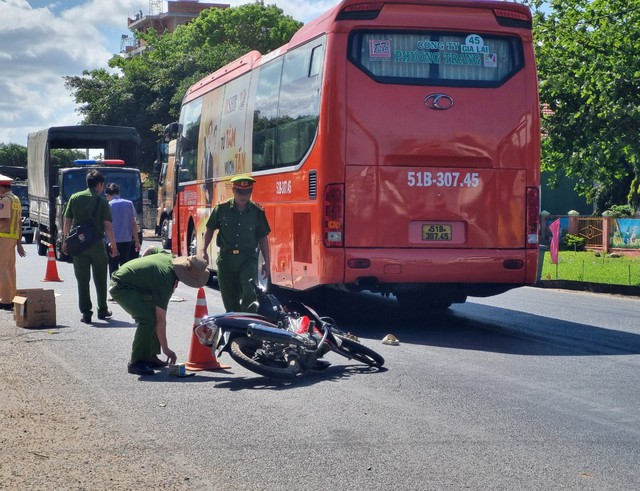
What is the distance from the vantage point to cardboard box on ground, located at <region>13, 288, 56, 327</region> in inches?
497

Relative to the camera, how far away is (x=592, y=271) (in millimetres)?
25938

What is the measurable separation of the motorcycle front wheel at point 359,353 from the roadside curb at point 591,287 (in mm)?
11494

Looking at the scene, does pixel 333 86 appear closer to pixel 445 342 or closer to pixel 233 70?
pixel 445 342

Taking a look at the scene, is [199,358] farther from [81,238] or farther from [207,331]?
[81,238]

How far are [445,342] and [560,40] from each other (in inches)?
→ 663

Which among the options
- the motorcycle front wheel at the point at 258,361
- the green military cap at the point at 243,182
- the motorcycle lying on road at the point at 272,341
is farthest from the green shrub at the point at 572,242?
the motorcycle front wheel at the point at 258,361

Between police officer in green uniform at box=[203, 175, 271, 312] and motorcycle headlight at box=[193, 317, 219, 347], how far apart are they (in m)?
1.88

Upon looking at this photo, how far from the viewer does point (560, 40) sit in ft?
87.8

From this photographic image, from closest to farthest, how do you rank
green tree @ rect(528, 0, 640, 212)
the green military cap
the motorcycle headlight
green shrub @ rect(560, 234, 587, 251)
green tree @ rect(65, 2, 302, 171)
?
1. the motorcycle headlight
2. the green military cap
3. green tree @ rect(528, 0, 640, 212)
4. green shrub @ rect(560, 234, 587, 251)
5. green tree @ rect(65, 2, 302, 171)

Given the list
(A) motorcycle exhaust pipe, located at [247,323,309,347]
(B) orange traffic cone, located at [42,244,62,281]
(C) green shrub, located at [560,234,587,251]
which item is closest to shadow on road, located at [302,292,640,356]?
(A) motorcycle exhaust pipe, located at [247,323,309,347]

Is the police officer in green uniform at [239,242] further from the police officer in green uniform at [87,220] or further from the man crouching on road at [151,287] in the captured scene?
the police officer in green uniform at [87,220]

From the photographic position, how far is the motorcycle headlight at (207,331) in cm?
889

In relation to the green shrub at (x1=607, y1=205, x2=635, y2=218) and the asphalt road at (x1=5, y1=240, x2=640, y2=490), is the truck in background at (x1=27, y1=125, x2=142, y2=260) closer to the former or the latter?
the asphalt road at (x1=5, y1=240, x2=640, y2=490)

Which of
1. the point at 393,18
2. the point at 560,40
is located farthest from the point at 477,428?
the point at 560,40
